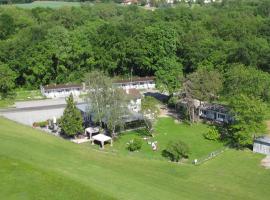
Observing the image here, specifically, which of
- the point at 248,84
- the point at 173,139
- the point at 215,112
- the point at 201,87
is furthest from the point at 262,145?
the point at 215,112

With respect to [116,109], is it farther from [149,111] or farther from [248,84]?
[248,84]

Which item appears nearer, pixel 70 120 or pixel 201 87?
pixel 70 120

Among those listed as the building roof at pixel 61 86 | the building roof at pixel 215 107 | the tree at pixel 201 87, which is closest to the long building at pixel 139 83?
the building roof at pixel 61 86

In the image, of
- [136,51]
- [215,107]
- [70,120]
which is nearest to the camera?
[70,120]

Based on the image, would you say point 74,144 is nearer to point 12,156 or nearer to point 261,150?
point 12,156

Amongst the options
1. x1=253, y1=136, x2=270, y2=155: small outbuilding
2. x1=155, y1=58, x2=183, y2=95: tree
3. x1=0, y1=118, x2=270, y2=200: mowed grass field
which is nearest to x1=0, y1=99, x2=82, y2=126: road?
x1=0, y1=118, x2=270, y2=200: mowed grass field

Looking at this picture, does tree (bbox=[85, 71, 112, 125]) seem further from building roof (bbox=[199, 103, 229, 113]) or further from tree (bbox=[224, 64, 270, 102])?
tree (bbox=[224, 64, 270, 102])

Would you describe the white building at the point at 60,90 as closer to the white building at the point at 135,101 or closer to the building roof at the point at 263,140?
the white building at the point at 135,101
